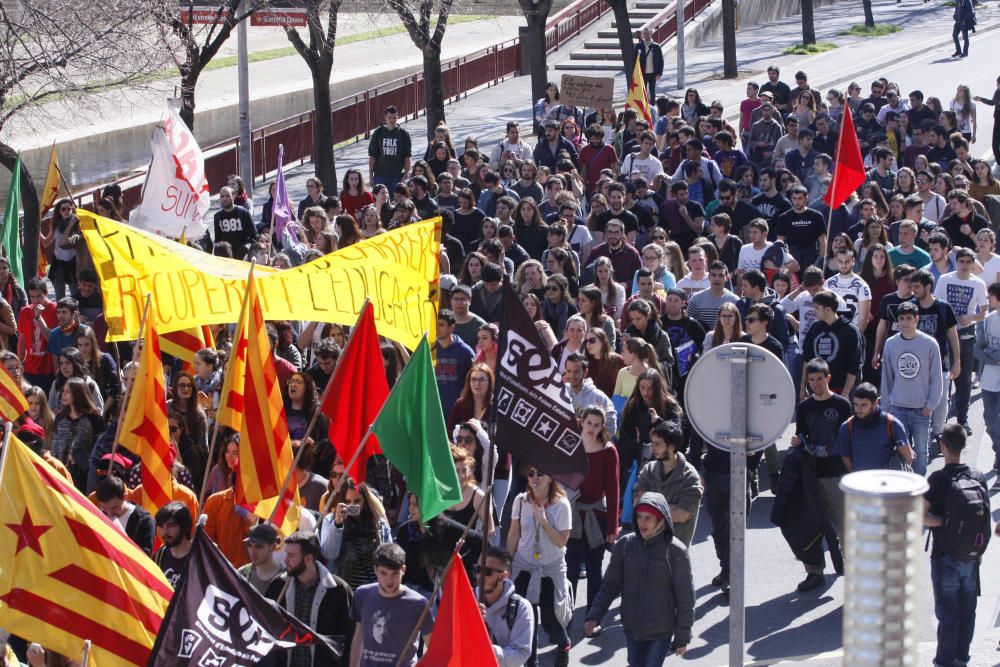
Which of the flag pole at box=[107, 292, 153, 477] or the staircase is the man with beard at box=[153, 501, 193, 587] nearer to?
the flag pole at box=[107, 292, 153, 477]

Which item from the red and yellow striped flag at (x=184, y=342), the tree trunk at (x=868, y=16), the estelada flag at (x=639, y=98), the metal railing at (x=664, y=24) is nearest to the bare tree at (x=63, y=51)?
the red and yellow striped flag at (x=184, y=342)

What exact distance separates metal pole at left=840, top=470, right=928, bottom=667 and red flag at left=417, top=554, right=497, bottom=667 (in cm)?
485

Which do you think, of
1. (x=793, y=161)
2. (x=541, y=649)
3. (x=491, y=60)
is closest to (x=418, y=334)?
(x=541, y=649)

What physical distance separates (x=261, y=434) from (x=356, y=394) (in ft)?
1.98

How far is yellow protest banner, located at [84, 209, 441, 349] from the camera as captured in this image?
10.3 meters

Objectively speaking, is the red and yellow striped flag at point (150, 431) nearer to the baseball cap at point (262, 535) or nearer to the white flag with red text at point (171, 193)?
the baseball cap at point (262, 535)

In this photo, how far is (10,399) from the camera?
11.0m

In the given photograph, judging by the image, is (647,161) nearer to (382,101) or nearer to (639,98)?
(639,98)

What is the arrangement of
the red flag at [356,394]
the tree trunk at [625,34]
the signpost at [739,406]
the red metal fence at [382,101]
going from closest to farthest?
1. the signpost at [739,406]
2. the red flag at [356,394]
3. the red metal fence at [382,101]
4. the tree trunk at [625,34]

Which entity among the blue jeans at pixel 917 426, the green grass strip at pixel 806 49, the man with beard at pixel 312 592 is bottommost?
the green grass strip at pixel 806 49

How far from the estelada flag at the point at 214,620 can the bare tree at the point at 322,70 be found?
15.2 metres

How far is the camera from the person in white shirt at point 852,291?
13133 mm

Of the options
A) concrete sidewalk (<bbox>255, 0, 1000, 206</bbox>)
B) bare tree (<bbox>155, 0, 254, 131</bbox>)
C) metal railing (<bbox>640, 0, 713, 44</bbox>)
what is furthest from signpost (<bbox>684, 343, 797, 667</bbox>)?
metal railing (<bbox>640, 0, 713, 44</bbox>)

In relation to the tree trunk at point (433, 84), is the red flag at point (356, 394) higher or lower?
higher
